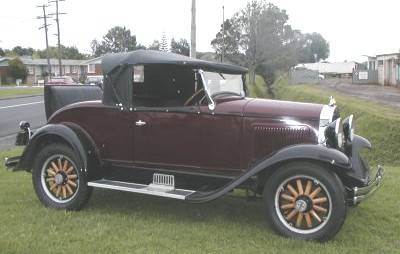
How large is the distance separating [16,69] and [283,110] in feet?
287

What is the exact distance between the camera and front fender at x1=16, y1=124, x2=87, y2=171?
6.65 meters

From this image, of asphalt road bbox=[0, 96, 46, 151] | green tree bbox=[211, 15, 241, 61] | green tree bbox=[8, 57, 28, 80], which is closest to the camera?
asphalt road bbox=[0, 96, 46, 151]

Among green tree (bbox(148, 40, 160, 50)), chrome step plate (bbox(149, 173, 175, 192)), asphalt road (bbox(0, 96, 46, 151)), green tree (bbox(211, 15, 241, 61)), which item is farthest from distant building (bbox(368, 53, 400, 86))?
chrome step plate (bbox(149, 173, 175, 192))

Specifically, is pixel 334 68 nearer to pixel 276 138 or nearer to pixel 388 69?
pixel 388 69

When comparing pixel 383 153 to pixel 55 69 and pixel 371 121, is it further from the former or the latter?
pixel 55 69

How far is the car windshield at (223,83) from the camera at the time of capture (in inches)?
252

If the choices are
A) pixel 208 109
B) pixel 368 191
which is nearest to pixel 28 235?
pixel 208 109

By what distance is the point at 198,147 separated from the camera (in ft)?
20.4

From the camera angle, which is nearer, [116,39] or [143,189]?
[143,189]

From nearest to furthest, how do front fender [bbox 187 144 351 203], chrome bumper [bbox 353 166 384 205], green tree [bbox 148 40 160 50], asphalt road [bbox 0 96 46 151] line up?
front fender [bbox 187 144 351 203] → chrome bumper [bbox 353 166 384 205] → asphalt road [bbox 0 96 46 151] → green tree [bbox 148 40 160 50]

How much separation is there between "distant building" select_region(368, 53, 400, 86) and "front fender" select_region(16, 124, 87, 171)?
40140mm

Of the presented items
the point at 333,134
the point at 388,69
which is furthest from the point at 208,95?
the point at 388,69

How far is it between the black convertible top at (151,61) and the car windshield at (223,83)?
0.25 feet

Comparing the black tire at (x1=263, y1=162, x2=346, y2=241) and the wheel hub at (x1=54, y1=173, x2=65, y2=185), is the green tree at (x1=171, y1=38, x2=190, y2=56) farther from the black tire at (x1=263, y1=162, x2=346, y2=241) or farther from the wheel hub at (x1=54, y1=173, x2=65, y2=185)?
the black tire at (x1=263, y1=162, x2=346, y2=241)
